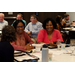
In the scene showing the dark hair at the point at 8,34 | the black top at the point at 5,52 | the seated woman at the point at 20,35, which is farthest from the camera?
the seated woman at the point at 20,35

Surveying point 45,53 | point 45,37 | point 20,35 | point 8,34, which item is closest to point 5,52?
point 8,34

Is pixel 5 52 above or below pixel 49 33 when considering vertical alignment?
below

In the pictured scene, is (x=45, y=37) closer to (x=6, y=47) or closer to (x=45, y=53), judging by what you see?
(x=45, y=53)

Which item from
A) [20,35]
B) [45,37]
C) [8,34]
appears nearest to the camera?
[8,34]

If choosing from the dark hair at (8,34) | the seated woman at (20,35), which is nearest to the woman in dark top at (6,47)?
the dark hair at (8,34)

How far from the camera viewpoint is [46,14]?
1028cm

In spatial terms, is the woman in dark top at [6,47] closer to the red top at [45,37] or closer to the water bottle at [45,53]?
the water bottle at [45,53]

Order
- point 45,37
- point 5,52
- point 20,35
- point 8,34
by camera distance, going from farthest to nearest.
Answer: point 45,37
point 20,35
point 8,34
point 5,52

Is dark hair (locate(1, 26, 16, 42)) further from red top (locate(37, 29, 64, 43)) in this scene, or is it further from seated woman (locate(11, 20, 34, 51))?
red top (locate(37, 29, 64, 43))

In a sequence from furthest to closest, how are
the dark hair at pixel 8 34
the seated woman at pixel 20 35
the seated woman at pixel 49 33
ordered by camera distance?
the seated woman at pixel 49 33
the seated woman at pixel 20 35
the dark hair at pixel 8 34
